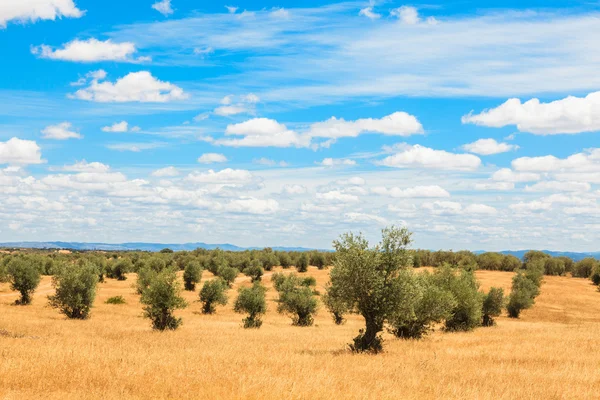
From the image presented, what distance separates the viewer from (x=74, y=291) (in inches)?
2154

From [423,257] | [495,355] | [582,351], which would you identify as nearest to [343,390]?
[495,355]

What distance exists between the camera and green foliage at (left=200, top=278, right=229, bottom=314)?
69.8 metres

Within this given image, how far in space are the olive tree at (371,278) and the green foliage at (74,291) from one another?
118 ft

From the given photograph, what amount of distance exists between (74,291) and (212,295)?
19649 millimetres

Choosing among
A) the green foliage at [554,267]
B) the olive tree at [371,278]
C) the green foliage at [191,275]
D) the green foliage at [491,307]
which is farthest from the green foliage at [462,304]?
the green foliage at [554,267]

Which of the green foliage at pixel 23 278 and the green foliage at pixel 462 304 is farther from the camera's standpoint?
the green foliage at pixel 23 278

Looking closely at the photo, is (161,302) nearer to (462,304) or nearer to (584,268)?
(462,304)

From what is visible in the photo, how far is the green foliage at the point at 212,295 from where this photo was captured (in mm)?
69812

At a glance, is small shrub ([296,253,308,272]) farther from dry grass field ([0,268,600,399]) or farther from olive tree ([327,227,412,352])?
olive tree ([327,227,412,352])

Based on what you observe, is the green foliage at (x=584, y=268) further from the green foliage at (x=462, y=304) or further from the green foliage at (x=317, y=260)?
the green foliage at (x=462, y=304)

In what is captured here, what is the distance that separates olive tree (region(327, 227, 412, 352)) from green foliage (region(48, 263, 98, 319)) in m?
35.9

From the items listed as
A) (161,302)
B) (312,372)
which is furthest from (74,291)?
(312,372)

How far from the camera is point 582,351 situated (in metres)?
29.7

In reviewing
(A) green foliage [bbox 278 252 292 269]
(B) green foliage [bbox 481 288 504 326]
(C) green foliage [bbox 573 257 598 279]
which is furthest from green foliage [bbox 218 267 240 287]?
(C) green foliage [bbox 573 257 598 279]
